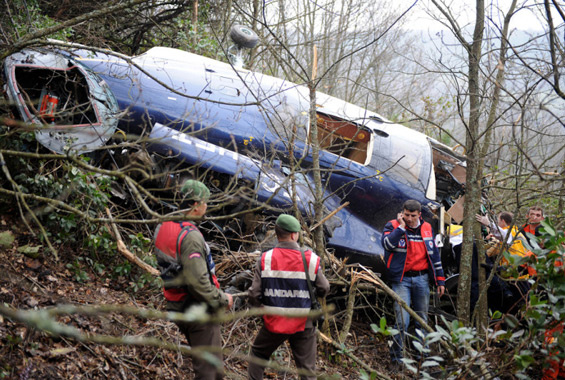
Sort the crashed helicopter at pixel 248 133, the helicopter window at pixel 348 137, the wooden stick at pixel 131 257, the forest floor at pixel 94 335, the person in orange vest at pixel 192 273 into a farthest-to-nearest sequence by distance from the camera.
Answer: the helicopter window at pixel 348 137
the crashed helicopter at pixel 248 133
the wooden stick at pixel 131 257
the forest floor at pixel 94 335
the person in orange vest at pixel 192 273

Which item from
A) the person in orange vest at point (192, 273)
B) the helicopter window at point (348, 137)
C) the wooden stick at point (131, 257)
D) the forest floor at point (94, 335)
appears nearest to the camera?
the person in orange vest at point (192, 273)

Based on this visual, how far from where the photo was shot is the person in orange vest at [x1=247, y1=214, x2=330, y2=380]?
438 centimetres

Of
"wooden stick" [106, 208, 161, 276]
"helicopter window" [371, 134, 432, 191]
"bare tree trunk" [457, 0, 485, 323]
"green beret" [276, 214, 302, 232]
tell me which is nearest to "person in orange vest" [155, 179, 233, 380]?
"green beret" [276, 214, 302, 232]

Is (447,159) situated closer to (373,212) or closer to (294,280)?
(373,212)

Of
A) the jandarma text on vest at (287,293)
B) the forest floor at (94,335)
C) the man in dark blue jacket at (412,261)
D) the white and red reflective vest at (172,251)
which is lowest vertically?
the forest floor at (94,335)

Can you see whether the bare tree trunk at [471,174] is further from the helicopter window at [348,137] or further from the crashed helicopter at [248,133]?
the helicopter window at [348,137]

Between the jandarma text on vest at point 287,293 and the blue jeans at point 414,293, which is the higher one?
the jandarma text on vest at point 287,293

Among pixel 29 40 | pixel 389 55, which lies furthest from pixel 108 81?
pixel 389 55

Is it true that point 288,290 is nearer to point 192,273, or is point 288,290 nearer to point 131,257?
point 192,273

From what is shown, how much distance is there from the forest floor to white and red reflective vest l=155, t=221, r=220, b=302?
657 mm

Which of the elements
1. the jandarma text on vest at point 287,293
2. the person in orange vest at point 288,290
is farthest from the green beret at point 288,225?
the jandarma text on vest at point 287,293

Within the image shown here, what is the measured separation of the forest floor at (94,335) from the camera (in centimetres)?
438

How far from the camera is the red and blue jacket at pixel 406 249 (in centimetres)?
619

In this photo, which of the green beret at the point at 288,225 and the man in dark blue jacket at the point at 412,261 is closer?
the green beret at the point at 288,225
